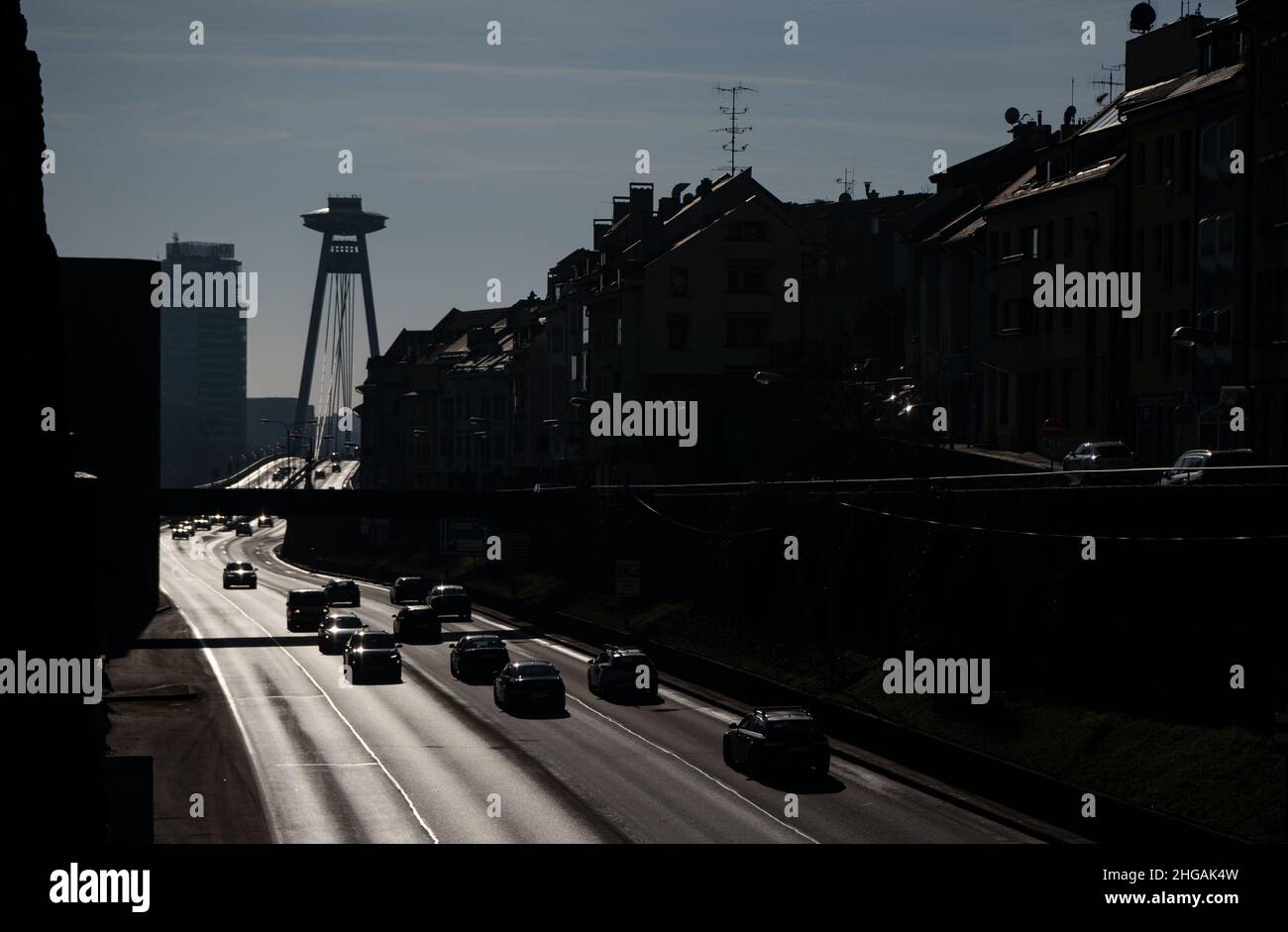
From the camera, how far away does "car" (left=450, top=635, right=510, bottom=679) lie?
206ft

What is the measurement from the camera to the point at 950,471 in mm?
62656

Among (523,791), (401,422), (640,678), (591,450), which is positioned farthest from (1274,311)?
(401,422)

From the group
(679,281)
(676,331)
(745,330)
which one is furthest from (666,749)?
(679,281)

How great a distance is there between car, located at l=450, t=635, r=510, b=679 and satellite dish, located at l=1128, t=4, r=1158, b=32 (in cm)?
4002

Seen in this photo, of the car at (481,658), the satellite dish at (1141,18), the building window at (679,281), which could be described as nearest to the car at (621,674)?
the car at (481,658)

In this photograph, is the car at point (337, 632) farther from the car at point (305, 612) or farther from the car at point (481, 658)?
the car at point (481, 658)

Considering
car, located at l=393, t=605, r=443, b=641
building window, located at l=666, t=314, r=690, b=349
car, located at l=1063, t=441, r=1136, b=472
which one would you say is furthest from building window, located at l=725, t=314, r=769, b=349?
car, located at l=1063, t=441, r=1136, b=472

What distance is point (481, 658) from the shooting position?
62.8 m

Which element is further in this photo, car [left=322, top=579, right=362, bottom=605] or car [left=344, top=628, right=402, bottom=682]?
car [left=322, top=579, right=362, bottom=605]

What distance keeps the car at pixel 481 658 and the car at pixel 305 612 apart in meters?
24.5

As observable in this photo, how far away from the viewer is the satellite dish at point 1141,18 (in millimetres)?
71375

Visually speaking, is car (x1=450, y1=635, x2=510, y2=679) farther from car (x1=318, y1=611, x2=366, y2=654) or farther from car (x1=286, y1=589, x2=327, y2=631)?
car (x1=286, y1=589, x2=327, y2=631)

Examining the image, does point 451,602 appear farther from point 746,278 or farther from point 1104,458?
point 1104,458

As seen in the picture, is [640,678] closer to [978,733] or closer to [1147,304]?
[978,733]
